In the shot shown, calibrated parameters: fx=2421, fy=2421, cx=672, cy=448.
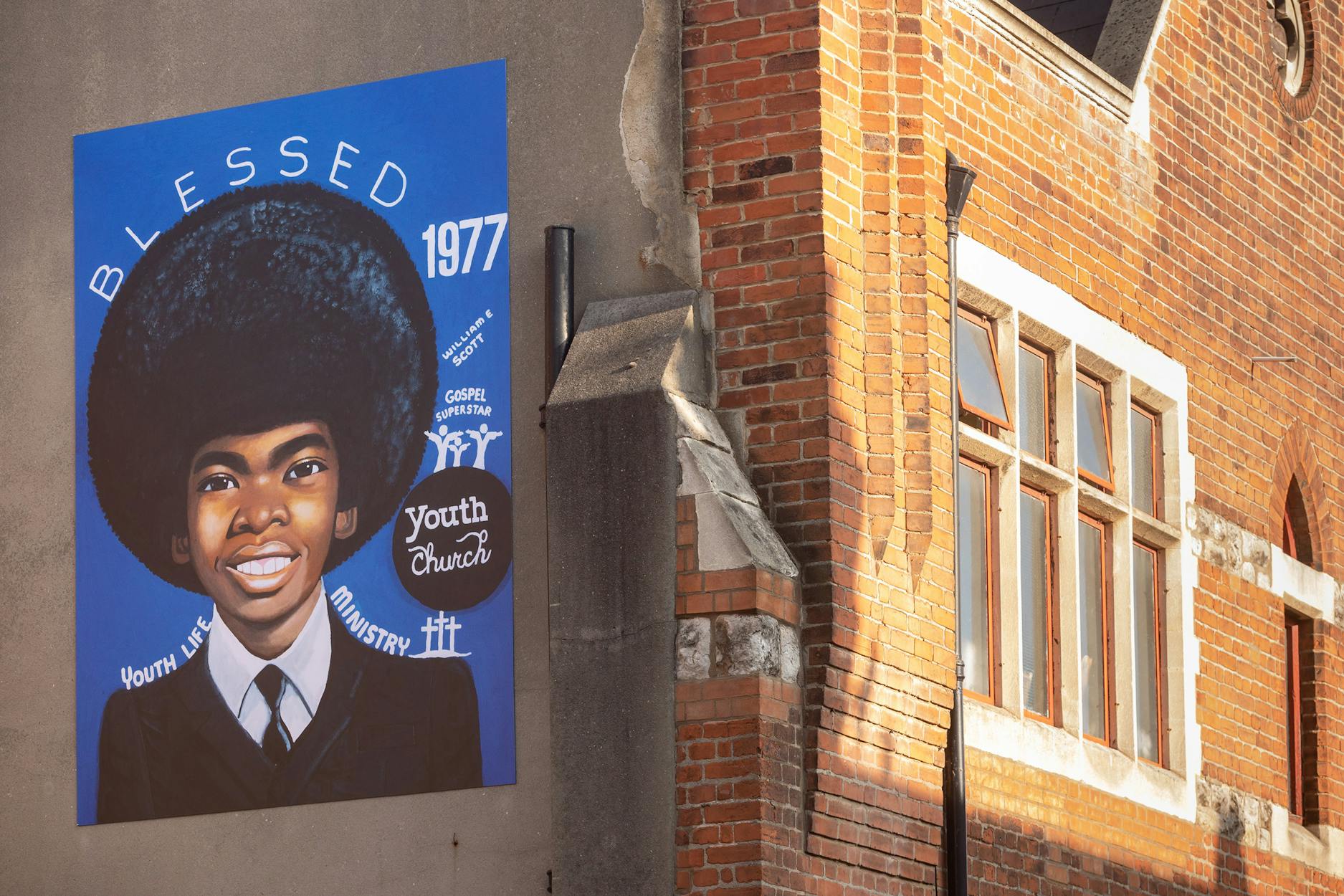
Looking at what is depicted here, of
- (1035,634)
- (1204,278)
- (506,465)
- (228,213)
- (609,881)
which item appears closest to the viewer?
(609,881)

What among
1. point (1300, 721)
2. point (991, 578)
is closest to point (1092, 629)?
point (991, 578)

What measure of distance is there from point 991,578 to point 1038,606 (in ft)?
1.80

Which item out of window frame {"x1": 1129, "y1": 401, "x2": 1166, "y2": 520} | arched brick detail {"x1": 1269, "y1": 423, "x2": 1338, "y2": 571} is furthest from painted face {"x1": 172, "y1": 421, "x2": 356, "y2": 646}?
arched brick detail {"x1": 1269, "y1": 423, "x2": 1338, "y2": 571}

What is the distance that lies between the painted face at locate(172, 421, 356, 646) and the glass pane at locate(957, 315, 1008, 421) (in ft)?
10.7

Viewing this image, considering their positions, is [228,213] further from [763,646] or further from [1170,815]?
[1170,815]

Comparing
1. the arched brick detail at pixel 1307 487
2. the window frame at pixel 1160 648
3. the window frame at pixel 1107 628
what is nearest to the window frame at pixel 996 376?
the window frame at pixel 1107 628

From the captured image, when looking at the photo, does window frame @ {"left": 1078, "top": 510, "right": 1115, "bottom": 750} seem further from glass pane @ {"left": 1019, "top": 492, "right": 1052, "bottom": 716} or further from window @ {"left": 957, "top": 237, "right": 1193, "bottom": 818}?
glass pane @ {"left": 1019, "top": 492, "right": 1052, "bottom": 716}

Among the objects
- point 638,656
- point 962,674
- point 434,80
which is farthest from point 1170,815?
point 434,80

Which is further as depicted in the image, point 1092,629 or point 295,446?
point 1092,629

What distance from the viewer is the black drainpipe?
448 inches

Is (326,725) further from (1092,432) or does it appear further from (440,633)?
(1092,432)

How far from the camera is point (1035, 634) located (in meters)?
13.0

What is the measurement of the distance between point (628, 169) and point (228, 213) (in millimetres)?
2213

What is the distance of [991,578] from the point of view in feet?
41.5
